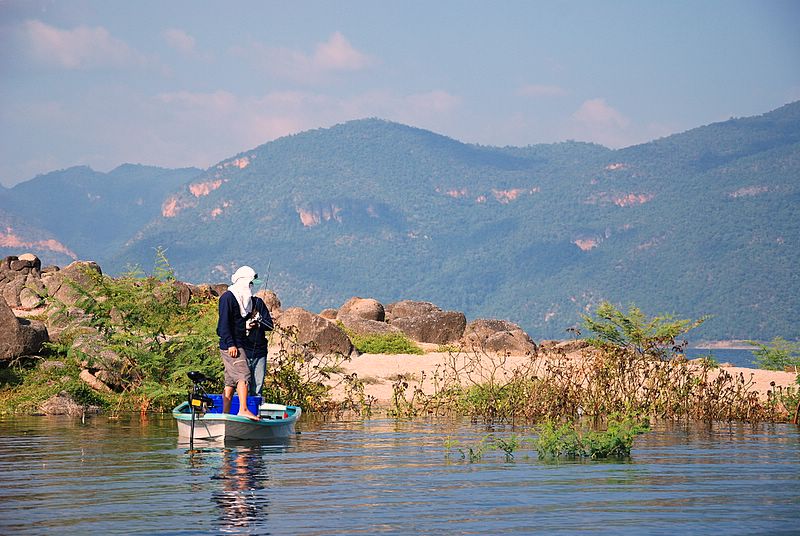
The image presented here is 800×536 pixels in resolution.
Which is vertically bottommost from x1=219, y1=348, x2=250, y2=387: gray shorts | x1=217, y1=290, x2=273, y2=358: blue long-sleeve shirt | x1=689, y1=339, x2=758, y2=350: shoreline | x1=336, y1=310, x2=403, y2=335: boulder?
x1=219, y1=348, x2=250, y2=387: gray shorts

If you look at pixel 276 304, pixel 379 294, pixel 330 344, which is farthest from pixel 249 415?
pixel 379 294

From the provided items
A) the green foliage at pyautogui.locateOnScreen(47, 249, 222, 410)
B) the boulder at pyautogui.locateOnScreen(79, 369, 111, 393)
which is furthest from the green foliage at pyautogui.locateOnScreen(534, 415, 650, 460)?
the boulder at pyautogui.locateOnScreen(79, 369, 111, 393)

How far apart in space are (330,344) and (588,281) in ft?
468

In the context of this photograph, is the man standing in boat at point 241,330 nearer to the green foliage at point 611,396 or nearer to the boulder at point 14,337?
the green foliage at point 611,396

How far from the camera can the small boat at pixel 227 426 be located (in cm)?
1523

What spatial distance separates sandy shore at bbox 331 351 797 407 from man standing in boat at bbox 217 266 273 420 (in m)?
7.58

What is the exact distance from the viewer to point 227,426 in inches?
607

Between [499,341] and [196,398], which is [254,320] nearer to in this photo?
[196,398]

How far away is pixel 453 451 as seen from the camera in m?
15.1

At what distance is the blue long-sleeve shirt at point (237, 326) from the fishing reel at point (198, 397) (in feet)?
1.94

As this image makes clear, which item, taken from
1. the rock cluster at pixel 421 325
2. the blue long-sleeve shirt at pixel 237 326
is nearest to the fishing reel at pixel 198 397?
the blue long-sleeve shirt at pixel 237 326

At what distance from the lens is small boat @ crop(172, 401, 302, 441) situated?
15.2m

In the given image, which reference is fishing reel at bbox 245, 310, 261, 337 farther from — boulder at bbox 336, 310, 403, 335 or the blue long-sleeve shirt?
boulder at bbox 336, 310, 403, 335

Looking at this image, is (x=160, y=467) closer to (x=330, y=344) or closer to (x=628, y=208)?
(x=330, y=344)
